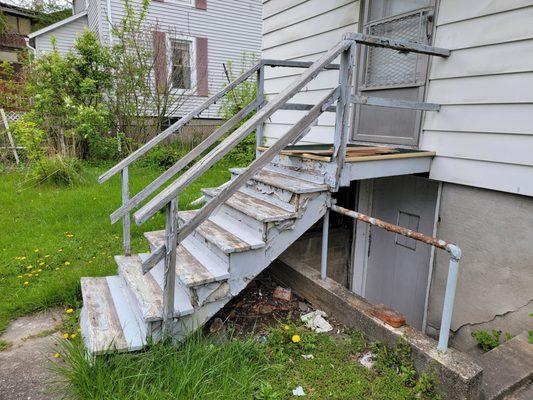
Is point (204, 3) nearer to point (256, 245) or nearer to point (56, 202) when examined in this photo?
point (56, 202)

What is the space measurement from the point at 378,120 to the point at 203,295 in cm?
259

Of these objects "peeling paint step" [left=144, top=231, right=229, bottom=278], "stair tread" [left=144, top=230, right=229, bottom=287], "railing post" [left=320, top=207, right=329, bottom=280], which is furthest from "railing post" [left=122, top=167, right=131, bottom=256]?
"railing post" [left=320, top=207, right=329, bottom=280]

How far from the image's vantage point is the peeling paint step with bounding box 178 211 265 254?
2.37 meters

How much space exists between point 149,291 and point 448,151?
260 centimetres

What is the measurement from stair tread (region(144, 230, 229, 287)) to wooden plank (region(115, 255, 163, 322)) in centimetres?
22

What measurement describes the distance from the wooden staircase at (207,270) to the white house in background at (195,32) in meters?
8.72

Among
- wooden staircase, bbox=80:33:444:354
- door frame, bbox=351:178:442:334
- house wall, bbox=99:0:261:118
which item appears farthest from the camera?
house wall, bbox=99:0:261:118

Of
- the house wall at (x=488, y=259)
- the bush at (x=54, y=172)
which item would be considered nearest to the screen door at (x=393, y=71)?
the house wall at (x=488, y=259)

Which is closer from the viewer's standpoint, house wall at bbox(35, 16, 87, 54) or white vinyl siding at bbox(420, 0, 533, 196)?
white vinyl siding at bbox(420, 0, 533, 196)

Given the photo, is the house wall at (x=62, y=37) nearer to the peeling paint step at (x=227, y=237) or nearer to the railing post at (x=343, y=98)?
the peeling paint step at (x=227, y=237)

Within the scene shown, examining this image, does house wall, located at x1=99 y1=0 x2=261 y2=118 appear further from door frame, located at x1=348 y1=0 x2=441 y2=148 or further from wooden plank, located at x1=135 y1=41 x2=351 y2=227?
wooden plank, located at x1=135 y1=41 x2=351 y2=227

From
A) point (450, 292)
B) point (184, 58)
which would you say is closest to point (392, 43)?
point (450, 292)

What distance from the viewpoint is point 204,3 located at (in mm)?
12062

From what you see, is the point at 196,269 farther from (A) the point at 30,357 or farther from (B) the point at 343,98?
(B) the point at 343,98
